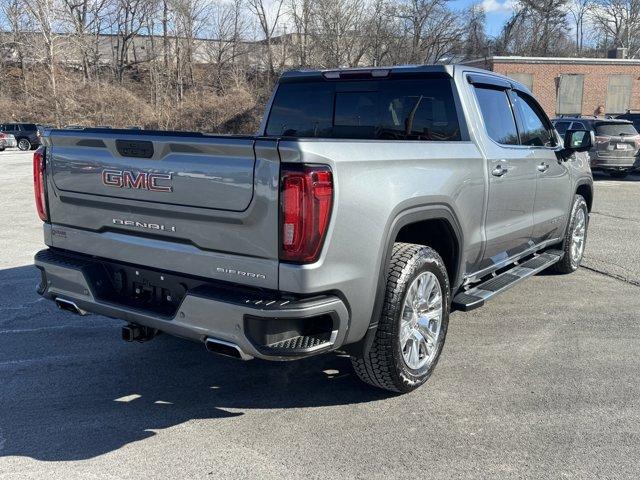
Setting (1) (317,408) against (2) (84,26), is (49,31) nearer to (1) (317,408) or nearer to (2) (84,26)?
(2) (84,26)

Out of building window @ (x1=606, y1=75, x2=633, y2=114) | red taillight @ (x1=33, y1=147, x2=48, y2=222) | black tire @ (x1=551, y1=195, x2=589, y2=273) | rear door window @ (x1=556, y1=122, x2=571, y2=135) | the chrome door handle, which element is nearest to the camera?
red taillight @ (x1=33, y1=147, x2=48, y2=222)

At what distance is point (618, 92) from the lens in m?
41.3

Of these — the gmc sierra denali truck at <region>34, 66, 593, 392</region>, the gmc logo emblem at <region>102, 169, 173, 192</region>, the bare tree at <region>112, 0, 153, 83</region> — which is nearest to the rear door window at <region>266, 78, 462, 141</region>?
the gmc sierra denali truck at <region>34, 66, 593, 392</region>

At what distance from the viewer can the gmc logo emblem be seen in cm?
333

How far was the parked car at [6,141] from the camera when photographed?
35.8 metres

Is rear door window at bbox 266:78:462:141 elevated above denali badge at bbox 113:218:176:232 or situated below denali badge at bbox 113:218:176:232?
above

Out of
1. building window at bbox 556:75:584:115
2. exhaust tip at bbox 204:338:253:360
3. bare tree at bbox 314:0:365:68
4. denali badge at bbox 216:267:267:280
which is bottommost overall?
exhaust tip at bbox 204:338:253:360

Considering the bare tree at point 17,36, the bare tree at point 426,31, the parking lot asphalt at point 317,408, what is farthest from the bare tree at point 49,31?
the parking lot asphalt at point 317,408

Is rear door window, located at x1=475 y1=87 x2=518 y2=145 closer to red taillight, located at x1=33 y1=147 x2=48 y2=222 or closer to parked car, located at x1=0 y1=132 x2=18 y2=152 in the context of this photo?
red taillight, located at x1=33 y1=147 x2=48 y2=222

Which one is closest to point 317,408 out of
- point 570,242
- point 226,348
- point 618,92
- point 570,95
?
point 226,348

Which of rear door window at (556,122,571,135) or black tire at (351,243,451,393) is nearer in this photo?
black tire at (351,243,451,393)

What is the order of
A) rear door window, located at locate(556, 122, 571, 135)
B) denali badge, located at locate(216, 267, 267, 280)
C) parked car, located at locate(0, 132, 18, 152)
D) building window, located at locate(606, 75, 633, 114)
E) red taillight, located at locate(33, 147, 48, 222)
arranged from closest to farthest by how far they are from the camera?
denali badge, located at locate(216, 267, 267, 280), red taillight, located at locate(33, 147, 48, 222), rear door window, located at locate(556, 122, 571, 135), parked car, located at locate(0, 132, 18, 152), building window, located at locate(606, 75, 633, 114)

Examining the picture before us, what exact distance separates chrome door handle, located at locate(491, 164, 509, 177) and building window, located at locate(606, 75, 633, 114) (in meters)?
41.3

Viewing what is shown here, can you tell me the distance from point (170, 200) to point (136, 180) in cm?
27
